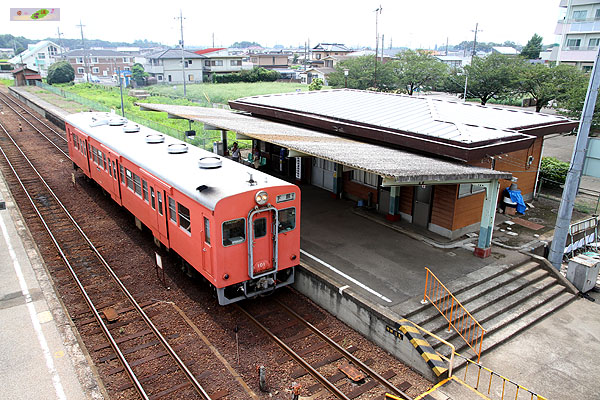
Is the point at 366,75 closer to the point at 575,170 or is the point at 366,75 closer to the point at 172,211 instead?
the point at 575,170

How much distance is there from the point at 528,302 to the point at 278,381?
6.36m

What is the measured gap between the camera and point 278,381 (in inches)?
310

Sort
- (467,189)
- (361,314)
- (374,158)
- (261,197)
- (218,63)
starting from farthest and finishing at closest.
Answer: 1. (218,63)
2. (467,189)
3. (374,158)
4. (361,314)
5. (261,197)

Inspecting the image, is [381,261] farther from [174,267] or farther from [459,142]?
[174,267]

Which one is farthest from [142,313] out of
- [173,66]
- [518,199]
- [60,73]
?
[60,73]

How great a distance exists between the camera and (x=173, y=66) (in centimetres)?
6444

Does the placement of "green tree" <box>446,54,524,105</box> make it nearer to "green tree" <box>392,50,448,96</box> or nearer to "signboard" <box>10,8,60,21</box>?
"green tree" <box>392,50,448,96</box>

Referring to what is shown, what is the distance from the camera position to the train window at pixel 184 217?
9.69 metres

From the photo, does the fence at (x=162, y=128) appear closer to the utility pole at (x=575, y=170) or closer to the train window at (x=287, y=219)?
the train window at (x=287, y=219)

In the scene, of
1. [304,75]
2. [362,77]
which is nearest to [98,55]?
[304,75]

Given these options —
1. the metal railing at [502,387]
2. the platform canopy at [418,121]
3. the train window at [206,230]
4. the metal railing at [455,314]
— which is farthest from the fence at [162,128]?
the metal railing at [502,387]

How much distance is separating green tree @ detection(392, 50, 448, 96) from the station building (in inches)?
1061

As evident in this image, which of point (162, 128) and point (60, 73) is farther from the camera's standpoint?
point (60, 73)

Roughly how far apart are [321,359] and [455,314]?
3.12 meters
